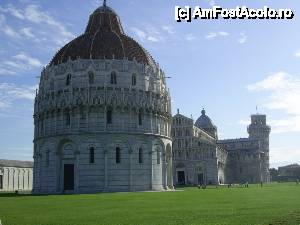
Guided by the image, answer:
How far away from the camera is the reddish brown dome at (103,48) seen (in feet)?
211

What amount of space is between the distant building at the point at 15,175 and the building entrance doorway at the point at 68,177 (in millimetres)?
54254

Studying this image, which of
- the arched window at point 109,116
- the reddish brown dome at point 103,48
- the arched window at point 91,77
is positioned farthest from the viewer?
the reddish brown dome at point 103,48

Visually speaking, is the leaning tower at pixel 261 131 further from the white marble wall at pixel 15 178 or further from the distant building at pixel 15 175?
the white marble wall at pixel 15 178

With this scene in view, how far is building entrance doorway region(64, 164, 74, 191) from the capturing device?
6012cm

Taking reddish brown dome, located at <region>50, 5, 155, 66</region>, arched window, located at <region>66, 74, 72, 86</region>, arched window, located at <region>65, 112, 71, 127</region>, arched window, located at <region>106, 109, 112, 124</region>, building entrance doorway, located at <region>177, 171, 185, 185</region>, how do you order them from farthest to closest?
1. building entrance doorway, located at <region>177, 171, 185, 185</region>
2. reddish brown dome, located at <region>50, 5, 155, 66</region>
3. arched window, located at <region>66, 74, 72, 86</region>
4. arched window, located at <region>65, 112, 71, 127</region>
5. arched window, located at <region>106, 109, 112, 124</region>

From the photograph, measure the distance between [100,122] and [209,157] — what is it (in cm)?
5659

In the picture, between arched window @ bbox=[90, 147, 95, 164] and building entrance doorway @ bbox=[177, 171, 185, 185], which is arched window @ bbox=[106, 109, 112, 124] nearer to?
arched window @ bbox=[90, 147, 95, 164]

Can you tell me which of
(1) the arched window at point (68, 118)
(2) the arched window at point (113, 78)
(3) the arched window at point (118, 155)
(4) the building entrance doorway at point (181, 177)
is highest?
(2) the arched window at point (113, 78)

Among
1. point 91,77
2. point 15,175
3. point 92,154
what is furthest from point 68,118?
point 15,175

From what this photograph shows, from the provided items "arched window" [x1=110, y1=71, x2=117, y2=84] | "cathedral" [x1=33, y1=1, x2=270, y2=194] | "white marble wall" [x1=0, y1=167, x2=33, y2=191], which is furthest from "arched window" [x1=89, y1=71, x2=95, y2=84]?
"white marble wall" [x1=0, y1=167, x2=33, y2=191]

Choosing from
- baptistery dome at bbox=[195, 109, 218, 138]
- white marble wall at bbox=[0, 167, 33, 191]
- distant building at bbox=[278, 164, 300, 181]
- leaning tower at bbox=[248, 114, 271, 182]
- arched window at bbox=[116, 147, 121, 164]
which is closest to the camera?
arched window at bbox=[116, 147, 121, 164]

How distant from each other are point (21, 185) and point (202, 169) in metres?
49.9

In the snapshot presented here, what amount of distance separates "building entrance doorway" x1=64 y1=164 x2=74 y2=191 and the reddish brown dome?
1612 cm

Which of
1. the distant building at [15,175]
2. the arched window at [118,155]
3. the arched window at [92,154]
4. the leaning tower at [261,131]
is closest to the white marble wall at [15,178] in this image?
the distant building at [15,175]
